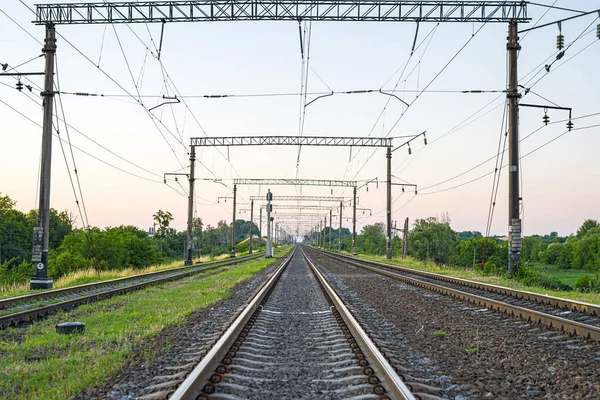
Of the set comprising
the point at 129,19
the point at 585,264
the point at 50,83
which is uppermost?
the point at 129,19

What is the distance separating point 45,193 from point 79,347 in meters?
12.8

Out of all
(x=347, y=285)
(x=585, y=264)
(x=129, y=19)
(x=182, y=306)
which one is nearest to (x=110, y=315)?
(x=182, y=306)

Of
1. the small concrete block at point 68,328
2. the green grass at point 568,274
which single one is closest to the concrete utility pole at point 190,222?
the small concrete block at point 68,328

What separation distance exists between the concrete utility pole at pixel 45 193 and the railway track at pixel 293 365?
10.9m

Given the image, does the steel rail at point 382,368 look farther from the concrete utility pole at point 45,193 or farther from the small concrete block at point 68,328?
the concrete utility pole at point 45,193

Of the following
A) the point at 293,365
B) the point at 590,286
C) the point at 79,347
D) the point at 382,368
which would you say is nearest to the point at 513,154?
the point at 590,286

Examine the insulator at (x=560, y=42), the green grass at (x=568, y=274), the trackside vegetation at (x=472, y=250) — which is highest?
the insulator at (x=560, y=42)

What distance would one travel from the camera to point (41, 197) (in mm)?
19703

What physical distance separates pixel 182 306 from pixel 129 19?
1260 centimetres

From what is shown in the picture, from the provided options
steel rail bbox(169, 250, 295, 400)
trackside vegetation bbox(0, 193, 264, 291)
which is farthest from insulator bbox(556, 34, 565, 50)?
trackside vegetation bbox(0, 193, 264, 291)

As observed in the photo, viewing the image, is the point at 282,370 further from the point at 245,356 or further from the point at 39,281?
the point at 39,281

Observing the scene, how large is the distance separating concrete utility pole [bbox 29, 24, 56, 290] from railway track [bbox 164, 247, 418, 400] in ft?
35.9

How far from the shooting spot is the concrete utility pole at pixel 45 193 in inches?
755

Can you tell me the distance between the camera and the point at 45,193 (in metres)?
19.7
